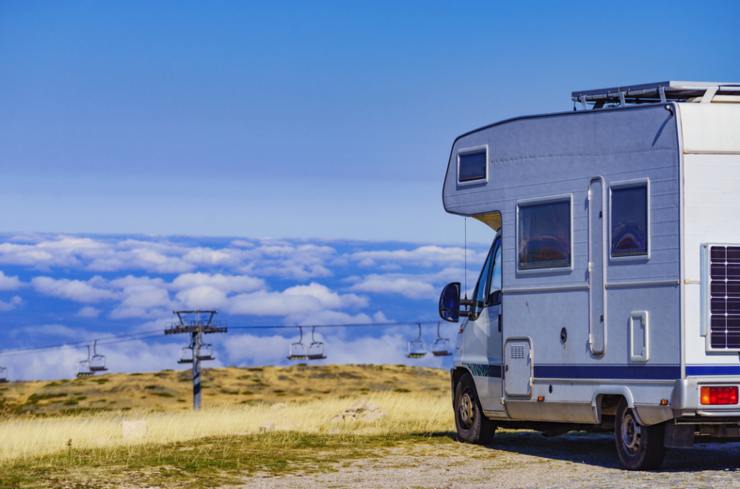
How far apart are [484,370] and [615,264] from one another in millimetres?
3208

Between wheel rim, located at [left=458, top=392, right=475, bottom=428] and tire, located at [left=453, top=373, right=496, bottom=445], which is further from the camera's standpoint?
wheel rim, located at [left=458, top=392, right=475, bottom=428]

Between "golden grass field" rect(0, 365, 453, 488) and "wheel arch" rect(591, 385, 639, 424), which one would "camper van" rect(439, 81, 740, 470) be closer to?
"wheel arch" rect(591, 385, 639, 424)

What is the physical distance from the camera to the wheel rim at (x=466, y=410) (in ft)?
53.7

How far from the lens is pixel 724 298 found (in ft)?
40.8

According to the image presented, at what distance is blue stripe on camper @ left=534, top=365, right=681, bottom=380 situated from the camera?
1257cm

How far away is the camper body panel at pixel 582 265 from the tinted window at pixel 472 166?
9 cm

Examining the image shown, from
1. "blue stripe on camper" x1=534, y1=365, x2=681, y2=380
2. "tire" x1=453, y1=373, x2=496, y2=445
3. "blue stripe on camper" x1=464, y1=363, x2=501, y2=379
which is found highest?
"blue stripe on camper" x1=534, y1=365, x2=681, y2=380

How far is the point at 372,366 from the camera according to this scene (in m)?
86.0

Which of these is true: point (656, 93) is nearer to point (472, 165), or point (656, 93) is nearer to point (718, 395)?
point (472, 165)

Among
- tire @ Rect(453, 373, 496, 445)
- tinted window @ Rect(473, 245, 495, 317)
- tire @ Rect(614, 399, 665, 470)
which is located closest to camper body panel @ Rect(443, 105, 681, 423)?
tire @ Rect(614, 399, 665, 470)

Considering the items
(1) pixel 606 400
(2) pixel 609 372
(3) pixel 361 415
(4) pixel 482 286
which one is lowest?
(3) pixel 361 415

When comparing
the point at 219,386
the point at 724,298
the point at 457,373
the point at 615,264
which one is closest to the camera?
the point at 724,298

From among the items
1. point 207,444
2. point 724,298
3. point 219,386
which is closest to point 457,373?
point 207,444

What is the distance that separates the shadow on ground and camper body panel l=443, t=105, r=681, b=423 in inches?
27.1
